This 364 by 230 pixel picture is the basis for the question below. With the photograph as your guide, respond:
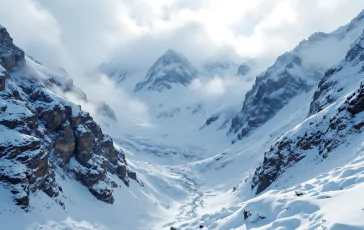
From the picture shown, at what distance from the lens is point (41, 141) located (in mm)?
50281

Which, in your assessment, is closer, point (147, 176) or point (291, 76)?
point (147, 176)

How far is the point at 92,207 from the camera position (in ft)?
171

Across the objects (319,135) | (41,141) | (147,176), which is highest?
(147,176)

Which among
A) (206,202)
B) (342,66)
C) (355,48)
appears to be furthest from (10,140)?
(355,48)

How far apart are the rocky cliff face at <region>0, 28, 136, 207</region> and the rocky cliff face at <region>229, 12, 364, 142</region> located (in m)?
104

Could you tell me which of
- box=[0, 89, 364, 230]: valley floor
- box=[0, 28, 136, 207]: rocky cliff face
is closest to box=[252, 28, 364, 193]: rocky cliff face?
box=[0, 89, 364, 230]: valley floor

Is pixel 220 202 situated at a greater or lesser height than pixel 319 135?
greater

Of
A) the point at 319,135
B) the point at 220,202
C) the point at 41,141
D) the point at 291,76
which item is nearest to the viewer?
the point at 319,135

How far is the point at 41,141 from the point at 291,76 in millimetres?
146994

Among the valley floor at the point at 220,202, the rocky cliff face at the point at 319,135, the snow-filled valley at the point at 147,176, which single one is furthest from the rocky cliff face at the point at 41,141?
the rocky cliff face at the point at 319,135

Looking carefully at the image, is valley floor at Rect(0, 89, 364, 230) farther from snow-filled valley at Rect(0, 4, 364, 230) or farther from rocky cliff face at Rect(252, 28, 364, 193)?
rocky cliff face at Rect(252, 28, 364, 193)

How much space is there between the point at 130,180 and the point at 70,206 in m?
24.7

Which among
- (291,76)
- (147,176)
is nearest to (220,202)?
(147,176)

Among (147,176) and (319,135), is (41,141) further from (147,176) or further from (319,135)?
(147,176)
